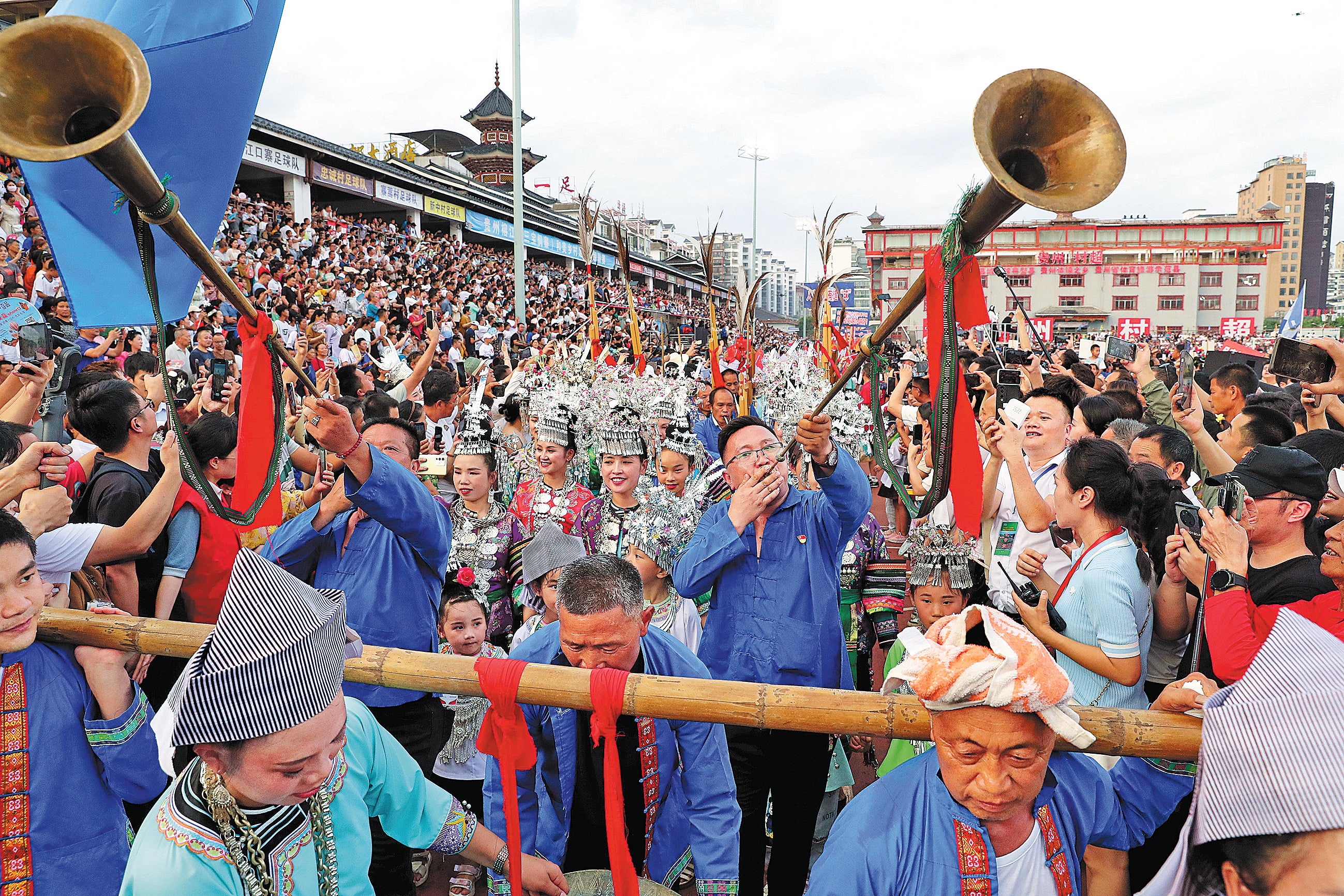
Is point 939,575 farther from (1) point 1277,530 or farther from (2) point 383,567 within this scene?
(2) point 383,567

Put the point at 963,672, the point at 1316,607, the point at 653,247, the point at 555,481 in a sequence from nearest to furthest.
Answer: the point at 963,672
the point at 1316,607
the point at 555,481
the point at 653,247

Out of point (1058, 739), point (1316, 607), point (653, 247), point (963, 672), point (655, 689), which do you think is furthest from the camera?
point (653, 247)

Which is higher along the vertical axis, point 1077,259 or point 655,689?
point 1077,259

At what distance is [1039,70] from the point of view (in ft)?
6.00

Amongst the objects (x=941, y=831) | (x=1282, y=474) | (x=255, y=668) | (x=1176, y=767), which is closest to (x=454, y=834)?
(x=255, y=668)

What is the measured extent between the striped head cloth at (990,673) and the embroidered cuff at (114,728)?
189 centimetres

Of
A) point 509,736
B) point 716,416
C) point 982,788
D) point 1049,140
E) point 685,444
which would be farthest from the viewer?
point 716,416


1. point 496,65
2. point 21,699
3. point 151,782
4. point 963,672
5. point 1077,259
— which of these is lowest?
point 151,782

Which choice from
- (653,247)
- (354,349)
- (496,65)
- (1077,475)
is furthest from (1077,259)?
(1077,475)

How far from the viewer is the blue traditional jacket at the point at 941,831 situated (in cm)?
176

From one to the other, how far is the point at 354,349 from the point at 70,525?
8120mm

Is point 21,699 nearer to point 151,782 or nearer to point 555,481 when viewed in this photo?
point 151,782

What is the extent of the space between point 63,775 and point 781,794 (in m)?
2.27

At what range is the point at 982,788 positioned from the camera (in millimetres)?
1698
